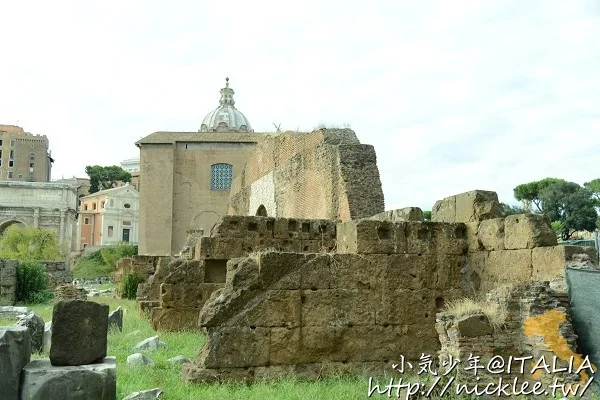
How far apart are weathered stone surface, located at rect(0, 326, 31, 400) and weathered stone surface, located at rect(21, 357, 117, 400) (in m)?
0.06

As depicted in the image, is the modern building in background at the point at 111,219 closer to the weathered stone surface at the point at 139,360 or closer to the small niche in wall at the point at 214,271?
the small niche in wall at the point at 214,271

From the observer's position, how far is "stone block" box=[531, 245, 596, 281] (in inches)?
251

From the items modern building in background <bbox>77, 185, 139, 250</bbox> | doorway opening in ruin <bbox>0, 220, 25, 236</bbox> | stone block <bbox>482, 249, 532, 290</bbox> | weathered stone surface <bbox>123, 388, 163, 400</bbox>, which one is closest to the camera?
weathered stone surface <bbox>123, 388, 163, 400</bbox>

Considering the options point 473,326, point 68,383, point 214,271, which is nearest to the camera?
point 68,383

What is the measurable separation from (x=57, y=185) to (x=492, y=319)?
61773mm

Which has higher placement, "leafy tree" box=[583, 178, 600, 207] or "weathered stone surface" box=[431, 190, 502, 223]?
"leafy tree" box=[583, 178, 600, 207]

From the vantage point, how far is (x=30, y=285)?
64.0ft

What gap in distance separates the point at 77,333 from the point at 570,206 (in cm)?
4473

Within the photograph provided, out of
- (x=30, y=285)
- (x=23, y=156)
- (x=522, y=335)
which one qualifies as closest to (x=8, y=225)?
(x=23, y=156)

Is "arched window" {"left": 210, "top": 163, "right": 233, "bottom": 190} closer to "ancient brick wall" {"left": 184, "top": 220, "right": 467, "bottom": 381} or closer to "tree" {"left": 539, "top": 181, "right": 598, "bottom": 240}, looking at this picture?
"tree" {"left": 539, "top": 181, "right": 598, "bottom": 240}

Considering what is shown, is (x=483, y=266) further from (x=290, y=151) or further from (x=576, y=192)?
(x=576, y=192)

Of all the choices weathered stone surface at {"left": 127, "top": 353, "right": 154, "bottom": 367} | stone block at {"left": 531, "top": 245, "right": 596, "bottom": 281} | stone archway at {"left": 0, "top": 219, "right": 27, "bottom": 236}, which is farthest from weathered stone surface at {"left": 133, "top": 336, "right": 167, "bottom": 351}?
stone archway at {"left": 0, "top": 219, "right": 27, "bottom": 236}

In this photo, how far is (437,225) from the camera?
26.2ft

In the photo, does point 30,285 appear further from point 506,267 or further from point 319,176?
point 506,267
